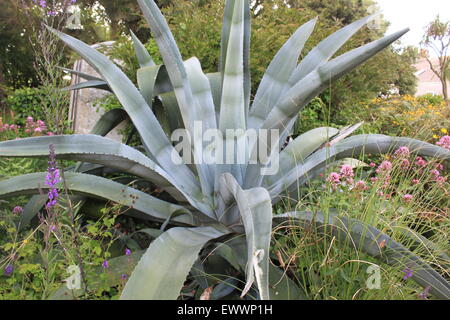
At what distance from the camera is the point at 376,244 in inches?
59.2

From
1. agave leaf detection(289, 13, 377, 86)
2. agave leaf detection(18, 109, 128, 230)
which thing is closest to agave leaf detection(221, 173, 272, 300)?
agave leaf detection(289, 13, 377, 86)

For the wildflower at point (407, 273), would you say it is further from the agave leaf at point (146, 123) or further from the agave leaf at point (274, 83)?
the agave leaf at point (274, 83)

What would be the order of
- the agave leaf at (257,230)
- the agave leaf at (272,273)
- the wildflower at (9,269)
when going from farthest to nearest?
the wildflower at (9,269) < the agave leaf at (272,273) < the agave leaf at (257,230)

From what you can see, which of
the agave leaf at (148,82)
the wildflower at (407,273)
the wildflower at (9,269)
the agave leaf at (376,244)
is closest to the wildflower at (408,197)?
the agave leaf at (376,244)

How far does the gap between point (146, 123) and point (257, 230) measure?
0.97m

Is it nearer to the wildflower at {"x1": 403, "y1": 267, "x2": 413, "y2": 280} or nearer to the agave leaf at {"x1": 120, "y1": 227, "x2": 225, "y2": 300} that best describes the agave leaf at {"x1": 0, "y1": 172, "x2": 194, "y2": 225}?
the agave leaf at {"x1": 120, "y1": 227, "x2": 225, "y2": 300}

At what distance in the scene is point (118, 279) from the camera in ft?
5.59

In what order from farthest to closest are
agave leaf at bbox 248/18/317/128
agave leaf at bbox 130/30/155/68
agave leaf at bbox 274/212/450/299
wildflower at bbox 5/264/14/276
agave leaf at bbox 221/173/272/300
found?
agave leaf at bbox 130/30/155/68 < agave leaf at bbox 248/18/317/128 < wildflower at bbox 5/264/14/276 < agave leaf at bbox 274/212/450/299 < agave leaf at bbox 221/173/272/300

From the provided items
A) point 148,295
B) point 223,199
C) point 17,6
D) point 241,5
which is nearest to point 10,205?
point 223,199

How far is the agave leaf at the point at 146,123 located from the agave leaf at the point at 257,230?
1.42ft

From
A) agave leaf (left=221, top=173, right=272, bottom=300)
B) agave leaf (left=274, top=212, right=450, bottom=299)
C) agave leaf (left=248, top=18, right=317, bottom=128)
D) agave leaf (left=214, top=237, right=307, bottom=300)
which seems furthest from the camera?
agave leaf (left=248, top=18, right=317, bottom=128)

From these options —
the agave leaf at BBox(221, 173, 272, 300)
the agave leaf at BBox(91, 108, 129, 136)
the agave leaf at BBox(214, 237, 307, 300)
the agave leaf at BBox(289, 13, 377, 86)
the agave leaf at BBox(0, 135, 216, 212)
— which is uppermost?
the agave leaf at BBox(289, 13, 377, 86)

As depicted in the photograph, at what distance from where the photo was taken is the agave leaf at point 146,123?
2.02 metres

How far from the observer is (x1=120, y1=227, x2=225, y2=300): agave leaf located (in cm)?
127
